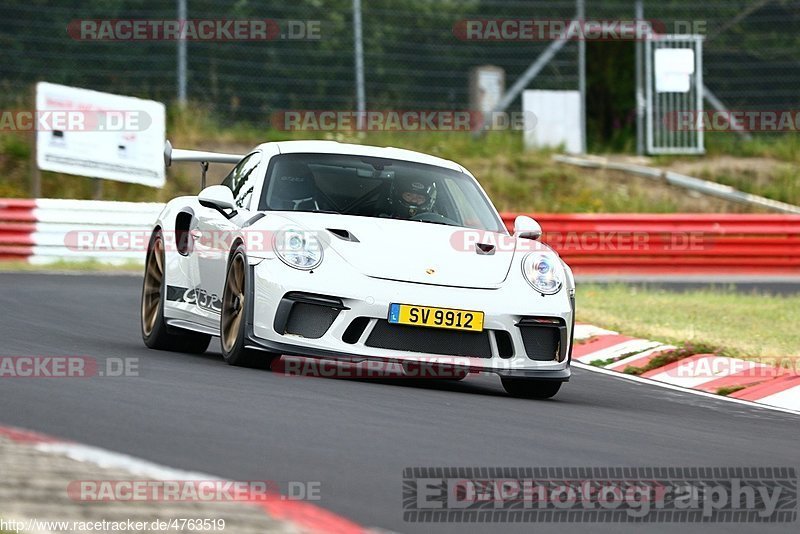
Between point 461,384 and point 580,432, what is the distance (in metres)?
2.41

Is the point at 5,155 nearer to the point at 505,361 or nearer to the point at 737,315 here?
the point at 737,315

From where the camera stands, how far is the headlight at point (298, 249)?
8281 mm

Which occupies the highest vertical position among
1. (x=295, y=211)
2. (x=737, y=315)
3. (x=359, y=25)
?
(x=359, y=25)

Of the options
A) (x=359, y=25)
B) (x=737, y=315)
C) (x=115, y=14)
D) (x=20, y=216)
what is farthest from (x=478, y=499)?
(x=115, y=14)

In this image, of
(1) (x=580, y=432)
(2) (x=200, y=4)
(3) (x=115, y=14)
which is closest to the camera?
(1) (x=580, y=432)

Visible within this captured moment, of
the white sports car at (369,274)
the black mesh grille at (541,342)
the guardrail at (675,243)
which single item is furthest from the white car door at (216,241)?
the guardrail at (675,243)

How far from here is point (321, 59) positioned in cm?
2339

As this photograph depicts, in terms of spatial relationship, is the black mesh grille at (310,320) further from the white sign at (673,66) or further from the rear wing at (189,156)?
the white sign at (673,66)

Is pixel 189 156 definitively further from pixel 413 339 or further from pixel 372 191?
pixel 413 339

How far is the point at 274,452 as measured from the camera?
18.3 feet
